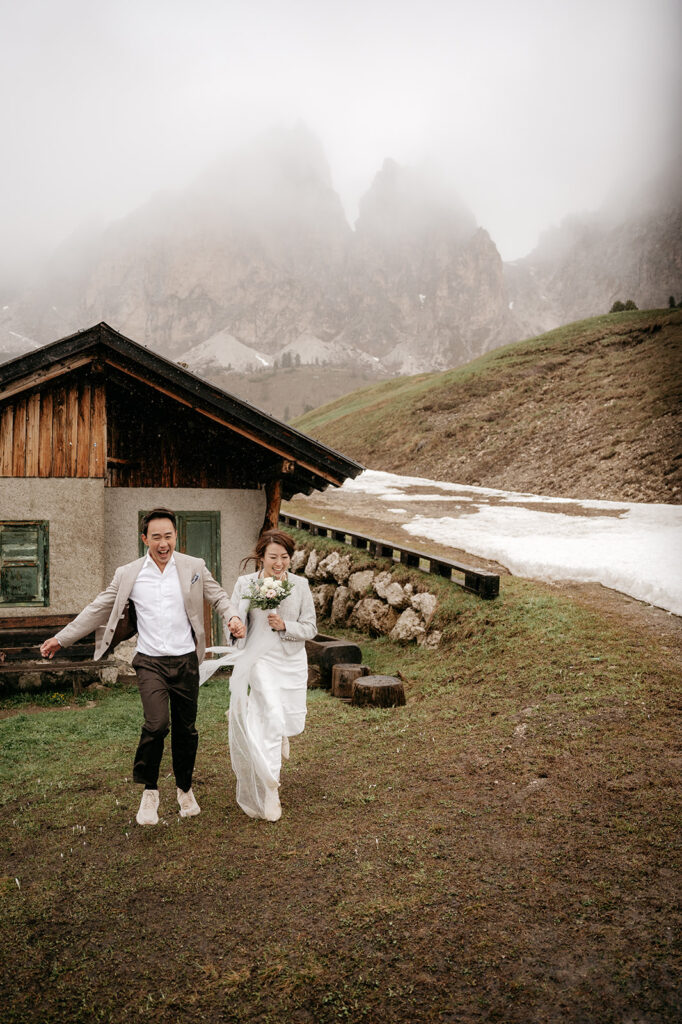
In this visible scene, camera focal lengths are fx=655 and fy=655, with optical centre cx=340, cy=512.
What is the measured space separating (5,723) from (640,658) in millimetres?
7577

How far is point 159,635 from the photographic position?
505cm

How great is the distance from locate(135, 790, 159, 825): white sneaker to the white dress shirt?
1.13 meters

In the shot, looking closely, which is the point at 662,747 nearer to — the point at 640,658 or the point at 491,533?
the point at 640,658

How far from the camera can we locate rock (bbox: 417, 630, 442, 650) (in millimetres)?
10641

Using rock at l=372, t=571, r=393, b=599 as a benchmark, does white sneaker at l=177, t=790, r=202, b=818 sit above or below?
below

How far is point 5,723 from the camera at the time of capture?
7.84 metres

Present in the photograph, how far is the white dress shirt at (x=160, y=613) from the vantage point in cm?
505

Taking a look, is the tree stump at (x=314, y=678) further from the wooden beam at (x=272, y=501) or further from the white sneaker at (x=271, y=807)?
the white sneaker at (x=271, y=807)

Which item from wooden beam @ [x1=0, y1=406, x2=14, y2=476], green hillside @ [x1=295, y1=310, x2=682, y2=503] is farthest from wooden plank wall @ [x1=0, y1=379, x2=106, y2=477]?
green hillside @ [x1=295, y1=310, x2=682, y2=503]

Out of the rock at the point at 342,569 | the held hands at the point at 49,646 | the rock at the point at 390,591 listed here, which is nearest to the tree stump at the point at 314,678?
the rock at the point at 390,591

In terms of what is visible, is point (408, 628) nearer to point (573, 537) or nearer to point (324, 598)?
point (324, 598)

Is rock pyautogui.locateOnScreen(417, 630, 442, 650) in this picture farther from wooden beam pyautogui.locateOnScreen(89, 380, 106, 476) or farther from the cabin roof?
wooden beam pyautogui.locateOnScreen(89, 380, 106, 476)

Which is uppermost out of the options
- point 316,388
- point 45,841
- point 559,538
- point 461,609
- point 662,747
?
point 316,388

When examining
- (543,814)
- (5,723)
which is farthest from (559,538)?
(5,723)
